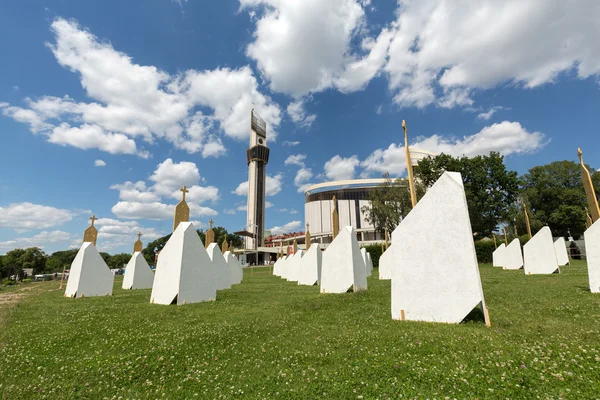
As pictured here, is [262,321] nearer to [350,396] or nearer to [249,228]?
[350,396]

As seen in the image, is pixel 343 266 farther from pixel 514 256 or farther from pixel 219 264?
pixel 514 256

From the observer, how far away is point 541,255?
18172mm

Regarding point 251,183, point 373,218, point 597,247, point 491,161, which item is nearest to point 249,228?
point 251,183

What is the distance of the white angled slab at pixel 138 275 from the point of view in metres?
19.4

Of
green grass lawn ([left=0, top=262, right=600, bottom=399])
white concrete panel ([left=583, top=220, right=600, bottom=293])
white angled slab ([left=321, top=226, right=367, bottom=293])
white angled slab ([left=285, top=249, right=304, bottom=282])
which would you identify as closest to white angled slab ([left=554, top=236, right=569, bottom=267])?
white concrete panel ([left=583, top=220, right=600, bottom=293])

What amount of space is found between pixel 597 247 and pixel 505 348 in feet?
26.3

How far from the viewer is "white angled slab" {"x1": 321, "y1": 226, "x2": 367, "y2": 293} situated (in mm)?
12750

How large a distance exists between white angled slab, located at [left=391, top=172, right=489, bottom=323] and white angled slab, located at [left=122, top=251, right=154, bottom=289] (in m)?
18.1

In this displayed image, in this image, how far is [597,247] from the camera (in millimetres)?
9508

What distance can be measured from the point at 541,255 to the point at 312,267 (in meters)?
14.5

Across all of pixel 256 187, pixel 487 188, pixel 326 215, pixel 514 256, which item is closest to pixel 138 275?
pixel 514 256

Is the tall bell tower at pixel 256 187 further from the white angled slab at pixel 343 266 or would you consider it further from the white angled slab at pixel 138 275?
the white angled slab at pixel 343 266

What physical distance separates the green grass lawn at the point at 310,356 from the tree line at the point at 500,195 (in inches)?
1239

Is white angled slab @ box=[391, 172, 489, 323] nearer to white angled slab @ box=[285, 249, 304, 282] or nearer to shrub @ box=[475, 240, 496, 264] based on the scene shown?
white angled slab @ box=[285, 249, 304, 282]
